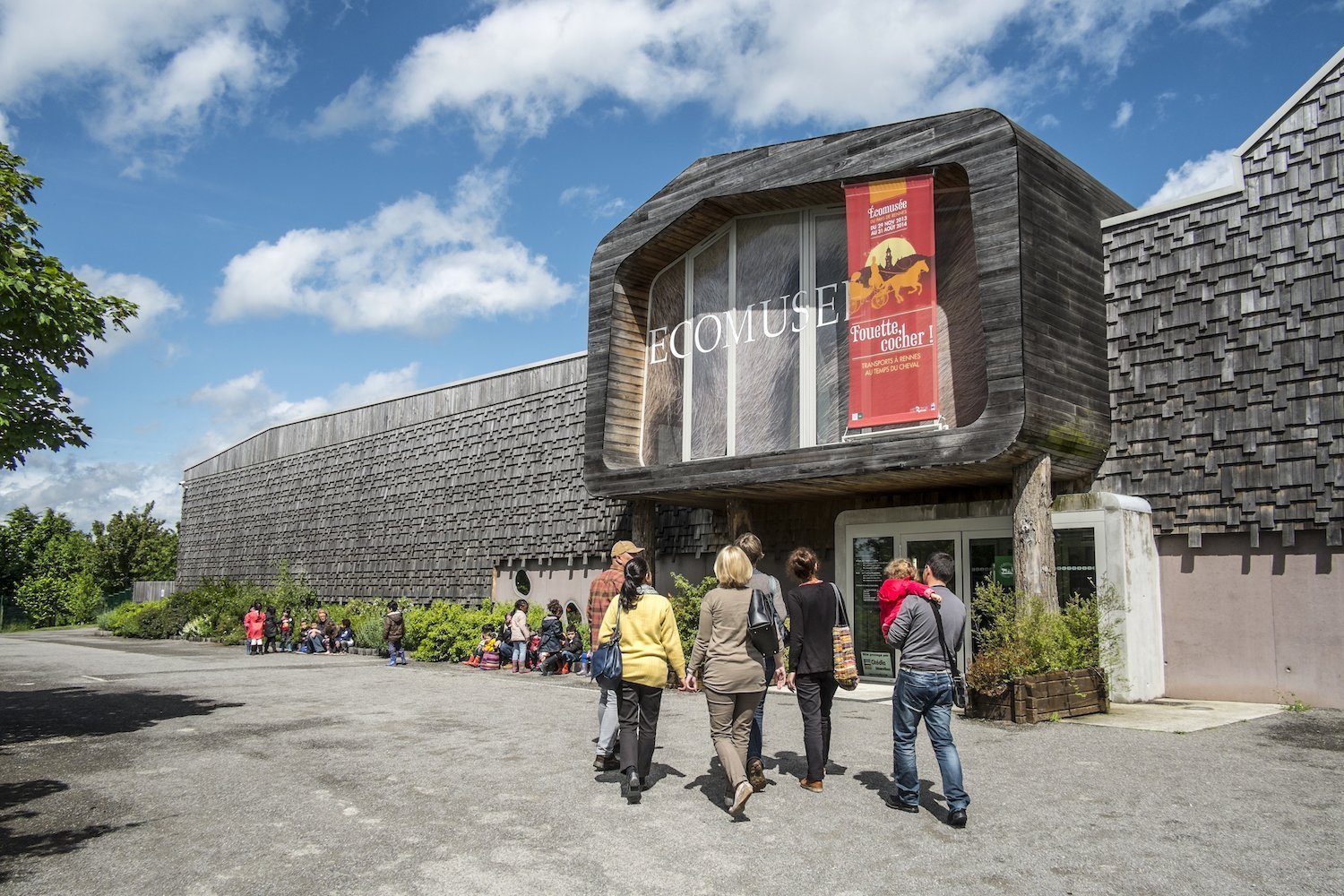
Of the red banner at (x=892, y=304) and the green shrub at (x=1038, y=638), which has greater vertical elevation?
the red banner at (x=892, y=304)

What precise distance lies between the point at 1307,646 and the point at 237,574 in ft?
108

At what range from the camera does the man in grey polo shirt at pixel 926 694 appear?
252 inches

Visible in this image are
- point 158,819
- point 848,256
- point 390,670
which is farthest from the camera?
point 390,670

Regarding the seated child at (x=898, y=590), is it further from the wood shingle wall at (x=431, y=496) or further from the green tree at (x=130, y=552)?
the green tree at (x=130, y=552)

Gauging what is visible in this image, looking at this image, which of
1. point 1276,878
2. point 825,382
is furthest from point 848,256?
point 1276,878

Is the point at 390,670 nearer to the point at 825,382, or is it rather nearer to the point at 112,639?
the point at 825,382

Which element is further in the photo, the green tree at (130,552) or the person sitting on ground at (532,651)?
the green tree at (130,552)

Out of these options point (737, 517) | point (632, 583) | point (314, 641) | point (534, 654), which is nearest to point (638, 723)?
point (632, 583)

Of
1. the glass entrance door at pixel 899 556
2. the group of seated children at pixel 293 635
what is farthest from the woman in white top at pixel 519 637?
the group of seated children at pixel 293 635

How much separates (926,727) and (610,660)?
2249 millimetres

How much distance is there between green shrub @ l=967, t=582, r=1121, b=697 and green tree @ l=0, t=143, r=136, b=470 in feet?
32.3

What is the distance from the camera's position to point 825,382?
14.3 meters

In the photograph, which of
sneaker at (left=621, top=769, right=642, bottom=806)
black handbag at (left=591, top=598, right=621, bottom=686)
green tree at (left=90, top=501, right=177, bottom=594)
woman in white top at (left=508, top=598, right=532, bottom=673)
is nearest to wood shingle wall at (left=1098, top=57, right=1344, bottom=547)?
black handbag at (left=591, top=598, right=621, bottom=686)

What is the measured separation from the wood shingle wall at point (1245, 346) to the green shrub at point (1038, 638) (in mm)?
1874
